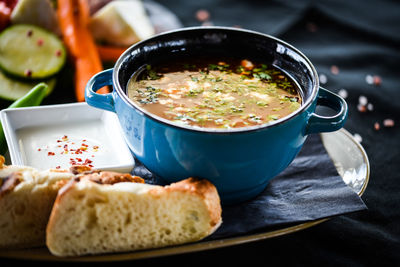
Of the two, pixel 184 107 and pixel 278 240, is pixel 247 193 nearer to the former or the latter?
pixel 278 240

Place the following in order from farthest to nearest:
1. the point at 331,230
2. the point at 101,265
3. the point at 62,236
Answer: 1. the point at 331,230
2. the point at 101,265
3. the point at 62,236

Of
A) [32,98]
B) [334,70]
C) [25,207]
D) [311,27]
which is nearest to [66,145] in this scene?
[32,98]

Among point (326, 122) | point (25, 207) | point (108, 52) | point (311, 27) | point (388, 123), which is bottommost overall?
point (388, 123)

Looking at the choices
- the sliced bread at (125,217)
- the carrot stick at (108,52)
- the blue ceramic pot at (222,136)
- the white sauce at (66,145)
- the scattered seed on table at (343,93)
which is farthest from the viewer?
the carrot stick at (108,52)

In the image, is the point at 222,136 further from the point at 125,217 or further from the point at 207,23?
the point at 207,23

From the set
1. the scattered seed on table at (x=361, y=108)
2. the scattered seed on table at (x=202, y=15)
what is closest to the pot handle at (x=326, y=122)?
the scattered seed on table at (x=361, y=108)

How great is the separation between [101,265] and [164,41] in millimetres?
1016

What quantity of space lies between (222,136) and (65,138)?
913mm

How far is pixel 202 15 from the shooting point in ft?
13.6

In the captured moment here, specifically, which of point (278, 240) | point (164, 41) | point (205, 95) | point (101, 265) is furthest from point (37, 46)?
point (278, 240)

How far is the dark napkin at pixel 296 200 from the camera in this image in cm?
188

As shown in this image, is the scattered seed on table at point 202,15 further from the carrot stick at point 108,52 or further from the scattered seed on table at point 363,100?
the scattered seed on table at point 363,100

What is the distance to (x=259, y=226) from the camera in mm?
1847

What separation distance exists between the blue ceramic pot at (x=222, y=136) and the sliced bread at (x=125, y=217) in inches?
5.1
